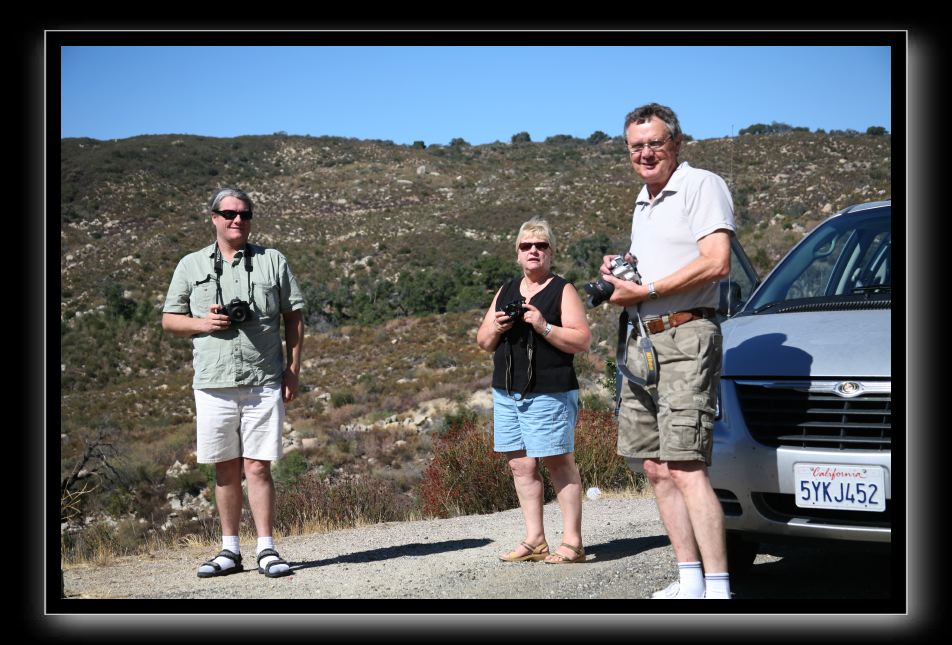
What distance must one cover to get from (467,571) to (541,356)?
126 centimetres

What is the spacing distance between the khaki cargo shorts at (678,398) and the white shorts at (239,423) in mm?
2096

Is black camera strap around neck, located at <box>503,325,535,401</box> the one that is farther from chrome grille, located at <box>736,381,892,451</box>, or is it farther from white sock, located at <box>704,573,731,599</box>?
white sock, located at <box>704,573,731,599</box>

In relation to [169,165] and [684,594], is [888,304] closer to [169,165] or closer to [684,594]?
[684,594]

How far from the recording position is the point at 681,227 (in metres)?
4.32

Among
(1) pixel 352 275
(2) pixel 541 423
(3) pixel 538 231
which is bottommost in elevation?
(2) pixel 541 423

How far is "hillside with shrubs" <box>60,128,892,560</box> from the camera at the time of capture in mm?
15031

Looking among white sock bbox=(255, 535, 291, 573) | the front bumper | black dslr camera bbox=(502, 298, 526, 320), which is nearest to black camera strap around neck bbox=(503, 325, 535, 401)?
black dslr camera bbox=(502, 298, 526, 320)

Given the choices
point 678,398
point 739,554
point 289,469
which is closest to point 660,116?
point 678,398

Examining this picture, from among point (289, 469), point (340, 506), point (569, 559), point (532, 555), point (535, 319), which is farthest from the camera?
point (289, 469)

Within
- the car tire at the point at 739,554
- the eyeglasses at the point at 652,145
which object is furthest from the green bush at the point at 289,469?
the eyeglasses at the point at 652,145

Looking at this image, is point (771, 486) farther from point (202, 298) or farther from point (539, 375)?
point (202, 298)

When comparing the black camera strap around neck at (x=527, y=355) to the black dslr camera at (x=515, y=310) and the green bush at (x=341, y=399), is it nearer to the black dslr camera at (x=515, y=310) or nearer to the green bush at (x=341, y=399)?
the black dslr camera at (x=515, y=310)

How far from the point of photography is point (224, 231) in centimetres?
562
